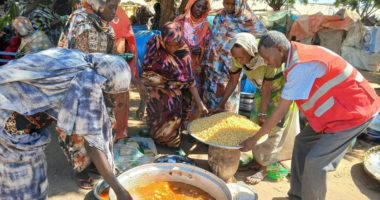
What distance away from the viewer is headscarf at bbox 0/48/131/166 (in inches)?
60.5

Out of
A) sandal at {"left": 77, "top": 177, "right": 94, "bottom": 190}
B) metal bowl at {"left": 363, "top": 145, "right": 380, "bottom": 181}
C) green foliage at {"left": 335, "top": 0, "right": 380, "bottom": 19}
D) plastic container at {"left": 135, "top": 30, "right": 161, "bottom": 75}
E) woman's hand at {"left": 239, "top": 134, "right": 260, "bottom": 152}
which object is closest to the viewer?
woman's hand at {"left": 239, "top": 134, "right": 260, "bottom": 152}

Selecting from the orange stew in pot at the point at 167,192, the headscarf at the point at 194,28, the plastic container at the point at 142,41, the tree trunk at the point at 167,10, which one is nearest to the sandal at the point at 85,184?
the orange stew in pot at the point at 167,192

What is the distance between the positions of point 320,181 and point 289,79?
3.14 feet

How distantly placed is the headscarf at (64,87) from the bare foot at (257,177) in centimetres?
224

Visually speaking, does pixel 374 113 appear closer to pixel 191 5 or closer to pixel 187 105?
pixel 187 105

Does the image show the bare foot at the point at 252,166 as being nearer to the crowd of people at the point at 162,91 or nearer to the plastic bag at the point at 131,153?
Result: the crowd of people at the point at 162,91

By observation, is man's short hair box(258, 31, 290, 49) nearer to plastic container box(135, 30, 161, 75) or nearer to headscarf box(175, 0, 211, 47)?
headscarf box(175, 0, 211, 47)

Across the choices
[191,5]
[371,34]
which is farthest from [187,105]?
[371,34]

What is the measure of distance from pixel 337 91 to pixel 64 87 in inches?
79.4

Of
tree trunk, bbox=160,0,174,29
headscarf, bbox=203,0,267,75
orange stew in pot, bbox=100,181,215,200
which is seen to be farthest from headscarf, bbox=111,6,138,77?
tree trunk, bbox=160,0,174,29

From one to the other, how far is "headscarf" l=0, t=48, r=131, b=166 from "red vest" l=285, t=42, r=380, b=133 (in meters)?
1.45

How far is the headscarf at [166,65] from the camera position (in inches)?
137

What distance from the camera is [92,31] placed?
2748mm

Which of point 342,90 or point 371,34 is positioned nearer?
point 342,90
